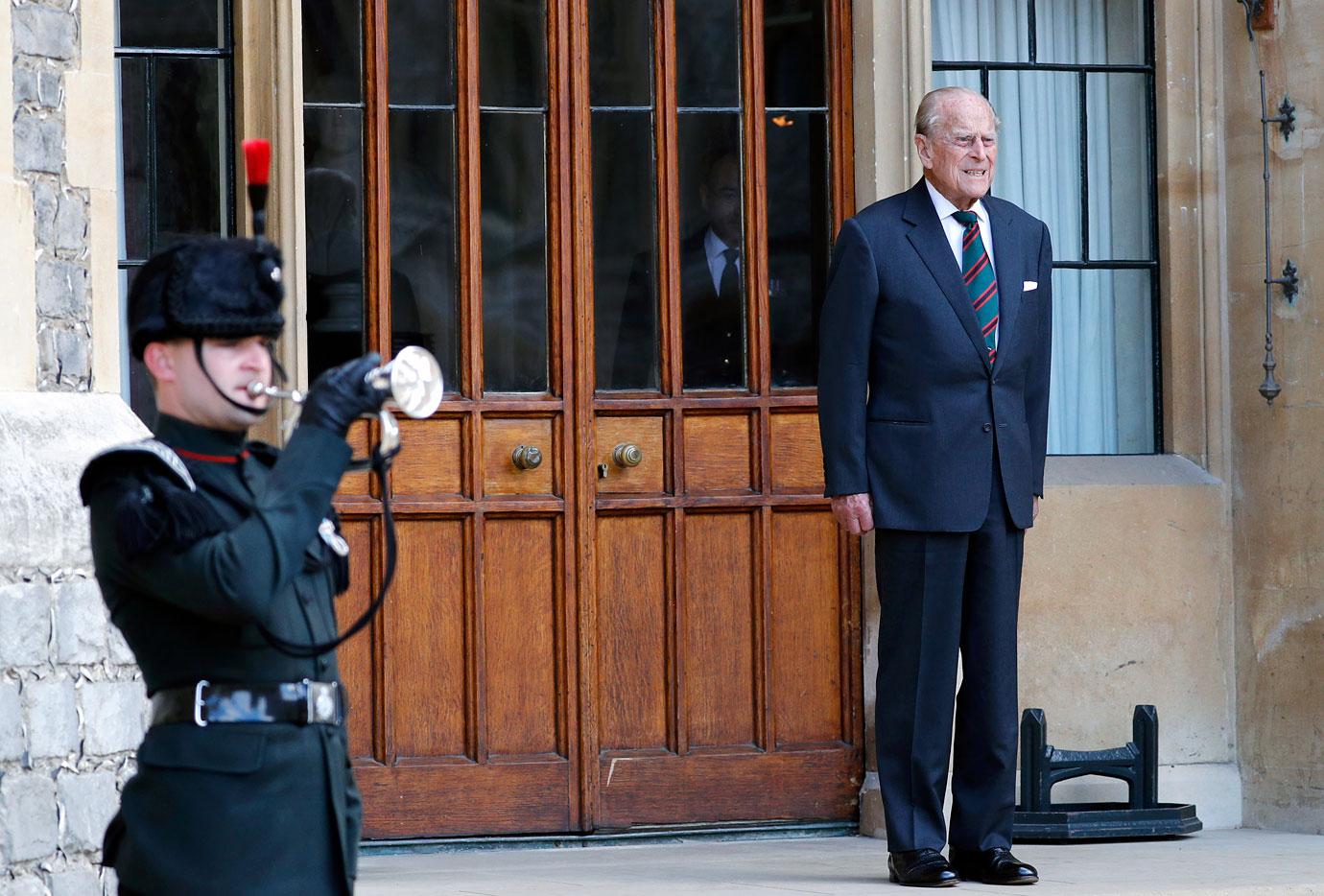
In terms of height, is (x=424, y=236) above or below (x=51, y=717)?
above

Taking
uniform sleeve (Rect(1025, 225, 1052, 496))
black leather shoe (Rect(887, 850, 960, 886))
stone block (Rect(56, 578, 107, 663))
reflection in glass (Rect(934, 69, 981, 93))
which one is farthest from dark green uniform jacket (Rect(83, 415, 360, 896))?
reflection in glass (Rect(934, 69, 981, 93))

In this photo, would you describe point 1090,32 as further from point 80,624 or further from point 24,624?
point 24,624

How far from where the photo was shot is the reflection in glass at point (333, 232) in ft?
19.2

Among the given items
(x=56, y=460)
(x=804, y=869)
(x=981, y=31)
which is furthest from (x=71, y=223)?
(x=981, y=31)

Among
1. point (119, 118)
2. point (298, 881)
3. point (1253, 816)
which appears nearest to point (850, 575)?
point (1253, 816)

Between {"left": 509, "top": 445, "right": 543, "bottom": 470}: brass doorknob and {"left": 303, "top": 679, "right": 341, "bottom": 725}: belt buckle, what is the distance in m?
3.12

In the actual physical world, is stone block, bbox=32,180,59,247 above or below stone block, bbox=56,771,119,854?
above

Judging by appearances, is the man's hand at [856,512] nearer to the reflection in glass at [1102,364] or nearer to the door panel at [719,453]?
the door panel at [719,453]

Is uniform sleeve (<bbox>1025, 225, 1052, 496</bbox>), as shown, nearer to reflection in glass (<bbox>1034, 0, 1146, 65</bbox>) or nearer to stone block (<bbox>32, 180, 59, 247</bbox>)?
reflection in glass (<bbox>1034, 0, 1146, 65</bbox>)

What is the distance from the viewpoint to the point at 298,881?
2.73 m

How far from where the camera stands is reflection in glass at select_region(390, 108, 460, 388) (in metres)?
5.95

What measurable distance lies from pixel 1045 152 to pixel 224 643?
14.5ft

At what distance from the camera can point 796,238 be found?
20.6ft

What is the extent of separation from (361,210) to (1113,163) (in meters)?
2.35
